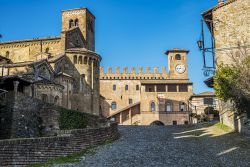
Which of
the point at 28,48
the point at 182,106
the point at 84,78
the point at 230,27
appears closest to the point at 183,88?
the point at 182,106

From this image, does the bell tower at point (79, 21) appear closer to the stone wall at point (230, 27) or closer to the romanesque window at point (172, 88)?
the romanesque window at point (172, 88)

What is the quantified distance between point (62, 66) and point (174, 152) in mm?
24506

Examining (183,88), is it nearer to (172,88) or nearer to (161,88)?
(172,88)

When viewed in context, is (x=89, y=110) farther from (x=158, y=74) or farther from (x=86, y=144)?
(x=158, y=74)

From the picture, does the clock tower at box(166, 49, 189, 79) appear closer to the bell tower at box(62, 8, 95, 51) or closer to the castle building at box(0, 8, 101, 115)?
the castle building at box(0, 8, 101, 115)

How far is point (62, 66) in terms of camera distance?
126 feet

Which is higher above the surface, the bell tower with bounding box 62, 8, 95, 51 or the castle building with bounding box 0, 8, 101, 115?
the bell tower with bounding box 62, 8, 95, 51

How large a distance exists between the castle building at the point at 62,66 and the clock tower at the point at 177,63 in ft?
59.7

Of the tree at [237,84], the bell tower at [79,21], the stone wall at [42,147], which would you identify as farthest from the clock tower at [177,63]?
the stone wall at [42,147]

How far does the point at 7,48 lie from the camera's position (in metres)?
45.1

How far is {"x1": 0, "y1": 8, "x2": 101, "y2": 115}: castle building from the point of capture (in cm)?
3119

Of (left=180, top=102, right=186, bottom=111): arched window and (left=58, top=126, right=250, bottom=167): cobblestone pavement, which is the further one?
(left=180, top=102, right=186, bottom=111): arched window

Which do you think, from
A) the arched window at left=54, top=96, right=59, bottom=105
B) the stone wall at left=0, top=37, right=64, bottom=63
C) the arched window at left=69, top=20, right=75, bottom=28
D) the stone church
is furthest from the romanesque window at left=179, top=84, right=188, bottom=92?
the arched window at left=54, top=96, right=59, bottom=105

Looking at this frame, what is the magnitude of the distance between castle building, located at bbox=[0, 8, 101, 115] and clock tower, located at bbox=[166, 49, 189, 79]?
1819 centimetres
